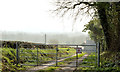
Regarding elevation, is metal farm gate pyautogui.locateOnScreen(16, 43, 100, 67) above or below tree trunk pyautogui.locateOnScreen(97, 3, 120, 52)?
below

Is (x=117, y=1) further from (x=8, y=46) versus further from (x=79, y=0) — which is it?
(x=8, y=46)

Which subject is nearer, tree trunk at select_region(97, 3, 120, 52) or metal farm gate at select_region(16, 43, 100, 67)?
metal farm gate at select_region(16, 43, 100, 67)

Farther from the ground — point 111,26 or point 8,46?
point 111,26

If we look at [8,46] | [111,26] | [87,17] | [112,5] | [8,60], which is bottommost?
[8,60]

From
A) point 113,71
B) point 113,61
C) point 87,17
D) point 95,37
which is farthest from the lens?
point 95,37

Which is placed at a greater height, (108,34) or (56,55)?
(108,34)

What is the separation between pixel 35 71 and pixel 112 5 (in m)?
3.67

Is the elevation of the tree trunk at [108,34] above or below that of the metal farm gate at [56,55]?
above

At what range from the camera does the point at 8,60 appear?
14.9ft

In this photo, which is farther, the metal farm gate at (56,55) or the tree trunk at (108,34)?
the tree trunk at (108,34)

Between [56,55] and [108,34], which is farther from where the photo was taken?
[108,34]

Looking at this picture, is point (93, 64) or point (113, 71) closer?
point (113, 71)

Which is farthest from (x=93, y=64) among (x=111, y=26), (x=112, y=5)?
(x=112, y=5)

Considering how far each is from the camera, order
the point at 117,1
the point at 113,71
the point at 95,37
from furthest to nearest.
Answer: the point at 95,37 < the point at 117,1 < the point at 113,71
